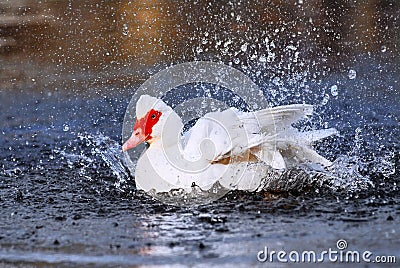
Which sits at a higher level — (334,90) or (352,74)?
(352,74)

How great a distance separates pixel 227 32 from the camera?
25.0 ft

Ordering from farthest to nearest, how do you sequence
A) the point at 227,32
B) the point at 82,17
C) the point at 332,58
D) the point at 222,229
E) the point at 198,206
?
the point at 82,17 < the point at 227,32 < the point at 332,58 < the point at 198,206 < the point at 222,229

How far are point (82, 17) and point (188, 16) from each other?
1.24 metres

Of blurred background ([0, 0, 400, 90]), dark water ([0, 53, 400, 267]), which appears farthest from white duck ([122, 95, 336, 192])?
blurred background ([0, 0, 400, 90])

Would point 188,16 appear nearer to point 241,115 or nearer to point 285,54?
point 285,54

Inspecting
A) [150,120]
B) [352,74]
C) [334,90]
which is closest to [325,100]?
[334,90]

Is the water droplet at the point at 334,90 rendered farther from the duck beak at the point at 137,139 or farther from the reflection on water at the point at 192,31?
the duck beak at the point at 137,139

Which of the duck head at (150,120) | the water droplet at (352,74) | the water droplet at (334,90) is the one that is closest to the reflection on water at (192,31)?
the water droplet at (352,74)

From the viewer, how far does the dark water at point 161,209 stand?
3082 mm

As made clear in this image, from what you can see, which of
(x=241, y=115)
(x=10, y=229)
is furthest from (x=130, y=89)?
(x=10, y=229)

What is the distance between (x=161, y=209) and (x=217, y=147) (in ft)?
1.48

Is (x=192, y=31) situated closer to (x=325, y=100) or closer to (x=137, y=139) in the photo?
(x=325, y=100)

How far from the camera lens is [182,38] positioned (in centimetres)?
766

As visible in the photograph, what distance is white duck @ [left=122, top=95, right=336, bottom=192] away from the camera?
3873 millimetres
